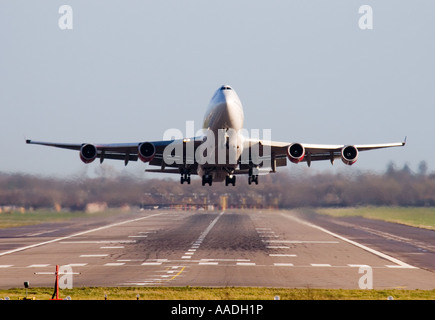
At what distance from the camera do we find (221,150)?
41.9 m

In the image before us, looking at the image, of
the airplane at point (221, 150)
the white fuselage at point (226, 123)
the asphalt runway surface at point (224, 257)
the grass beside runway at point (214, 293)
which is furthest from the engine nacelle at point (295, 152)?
the grass beside runway at point (214, 293)

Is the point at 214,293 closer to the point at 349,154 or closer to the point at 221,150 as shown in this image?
the point at 221,150

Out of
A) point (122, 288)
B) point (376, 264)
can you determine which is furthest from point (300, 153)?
point (122, 288)

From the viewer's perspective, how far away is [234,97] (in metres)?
40.6

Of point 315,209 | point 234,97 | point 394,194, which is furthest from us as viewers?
point 315,209

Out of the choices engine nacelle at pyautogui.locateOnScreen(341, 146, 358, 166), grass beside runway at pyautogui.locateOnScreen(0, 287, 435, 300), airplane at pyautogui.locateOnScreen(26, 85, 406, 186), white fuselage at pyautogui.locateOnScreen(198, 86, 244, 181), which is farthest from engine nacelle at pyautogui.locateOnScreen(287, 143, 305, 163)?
grass beside runway at pyautogui.locateOnScreen(0, 287, 435, 300)

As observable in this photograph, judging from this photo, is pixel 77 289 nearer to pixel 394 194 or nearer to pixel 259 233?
pixel 259 233

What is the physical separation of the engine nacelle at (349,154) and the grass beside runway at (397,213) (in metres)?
23.3

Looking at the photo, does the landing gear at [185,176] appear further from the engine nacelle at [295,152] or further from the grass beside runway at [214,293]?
the grass beside runway at [214,293]

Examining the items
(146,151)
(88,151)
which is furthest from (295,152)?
(88,151)

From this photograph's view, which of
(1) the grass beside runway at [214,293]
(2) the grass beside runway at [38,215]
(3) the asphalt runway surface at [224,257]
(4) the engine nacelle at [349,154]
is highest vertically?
(4) the engine nacelle at [349,154]

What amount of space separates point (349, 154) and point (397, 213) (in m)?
25.1

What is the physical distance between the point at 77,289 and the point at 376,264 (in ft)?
60.4

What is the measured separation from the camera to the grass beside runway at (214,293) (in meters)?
22.4
